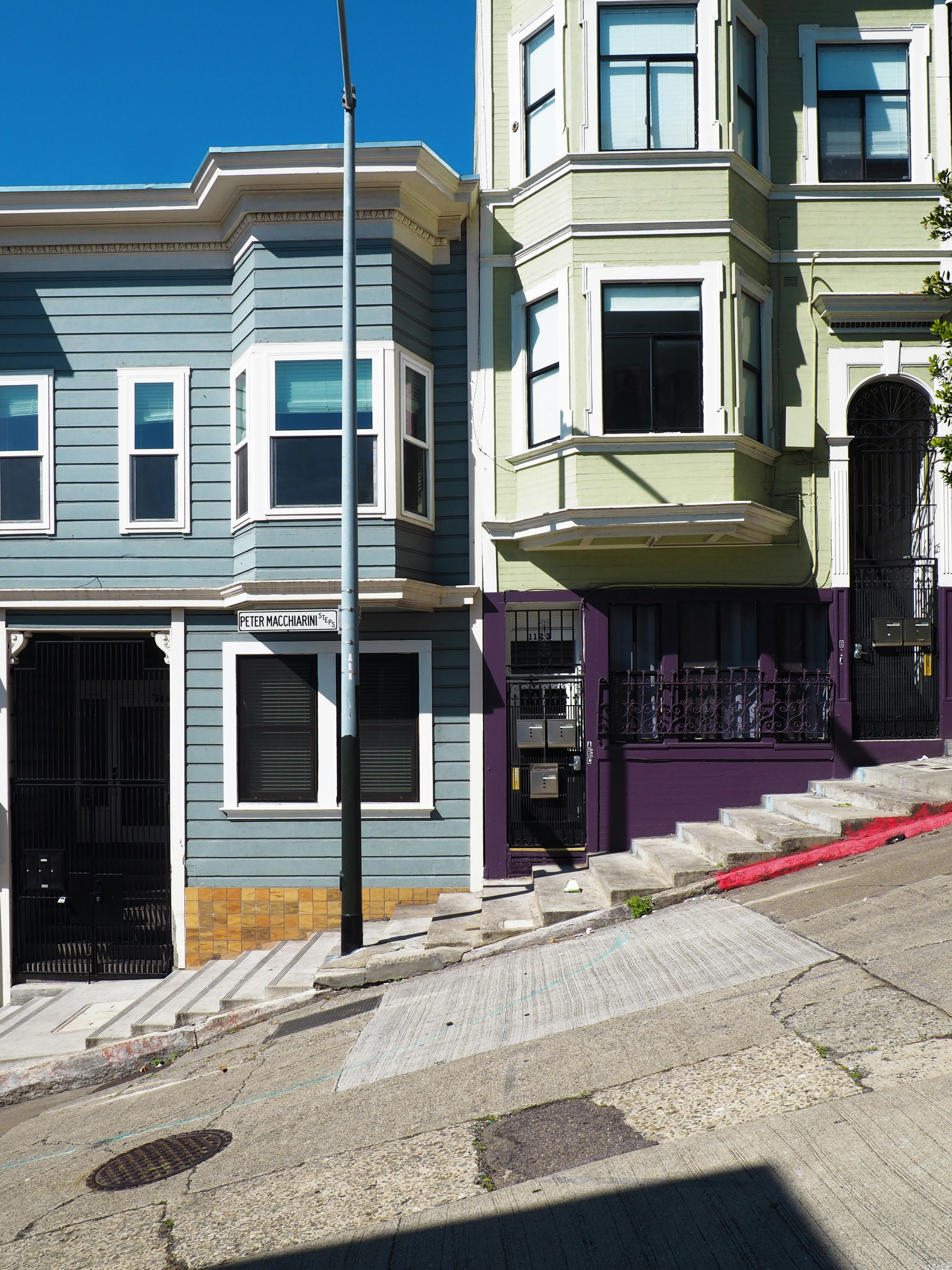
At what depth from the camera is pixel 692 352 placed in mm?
10383

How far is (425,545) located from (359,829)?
11.4ft

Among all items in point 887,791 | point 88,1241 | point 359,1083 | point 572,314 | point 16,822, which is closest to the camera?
point 88,1241

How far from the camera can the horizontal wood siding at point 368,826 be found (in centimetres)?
1080

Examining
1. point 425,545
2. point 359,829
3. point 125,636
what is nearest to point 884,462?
point 425,545

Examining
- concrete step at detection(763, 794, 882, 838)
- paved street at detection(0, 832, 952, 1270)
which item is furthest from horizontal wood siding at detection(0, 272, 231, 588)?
concrete step at detection(763, 794, 882, 838)

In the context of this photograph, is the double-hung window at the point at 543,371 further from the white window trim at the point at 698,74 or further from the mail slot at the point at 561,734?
the mail slot at the point at 561,734

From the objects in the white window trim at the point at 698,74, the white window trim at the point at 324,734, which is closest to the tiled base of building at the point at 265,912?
the white window trim at the point at 324,734

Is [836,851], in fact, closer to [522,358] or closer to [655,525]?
[655,525]

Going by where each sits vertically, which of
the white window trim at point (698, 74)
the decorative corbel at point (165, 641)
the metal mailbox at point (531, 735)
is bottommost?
the metal mailbox at point (531, 735)

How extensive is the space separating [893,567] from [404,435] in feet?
18.8

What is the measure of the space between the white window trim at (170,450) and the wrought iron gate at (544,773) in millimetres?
4260

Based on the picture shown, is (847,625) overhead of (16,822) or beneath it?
overhead

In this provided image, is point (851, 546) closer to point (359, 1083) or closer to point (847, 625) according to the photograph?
point (847, 625)

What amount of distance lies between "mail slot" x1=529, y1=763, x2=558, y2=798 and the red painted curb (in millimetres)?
2509
